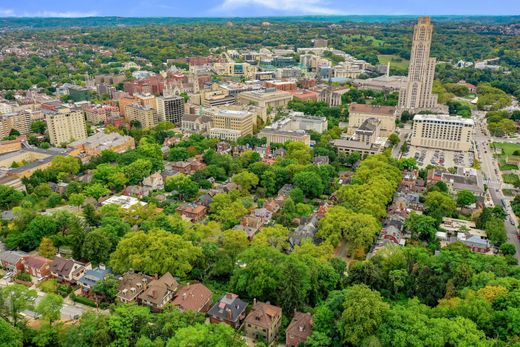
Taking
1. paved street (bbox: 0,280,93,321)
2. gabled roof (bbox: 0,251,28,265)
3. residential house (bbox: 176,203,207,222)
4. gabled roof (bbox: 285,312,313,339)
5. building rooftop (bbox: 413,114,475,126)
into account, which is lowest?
paved street (bbox: 0,280,93,321)

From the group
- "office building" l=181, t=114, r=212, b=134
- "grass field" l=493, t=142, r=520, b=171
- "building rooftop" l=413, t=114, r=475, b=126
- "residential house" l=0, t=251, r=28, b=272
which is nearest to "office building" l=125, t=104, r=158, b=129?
"office building" l=181, t=114, r=212, b=134

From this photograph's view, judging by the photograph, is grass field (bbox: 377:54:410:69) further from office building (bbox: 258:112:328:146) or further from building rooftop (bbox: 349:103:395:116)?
office building (bbox: 258:112:328:146)

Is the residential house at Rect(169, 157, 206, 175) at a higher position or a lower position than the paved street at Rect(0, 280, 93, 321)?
higher

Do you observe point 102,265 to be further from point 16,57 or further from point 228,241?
point 16,57

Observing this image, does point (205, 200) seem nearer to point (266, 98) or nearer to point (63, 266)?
point (63, 266)

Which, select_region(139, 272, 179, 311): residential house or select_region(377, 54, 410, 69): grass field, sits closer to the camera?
select_region(139, 272, 179, 311): residential house

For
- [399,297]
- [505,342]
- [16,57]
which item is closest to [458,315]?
[505,342]

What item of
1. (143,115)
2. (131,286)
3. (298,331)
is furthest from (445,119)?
(131,286)
